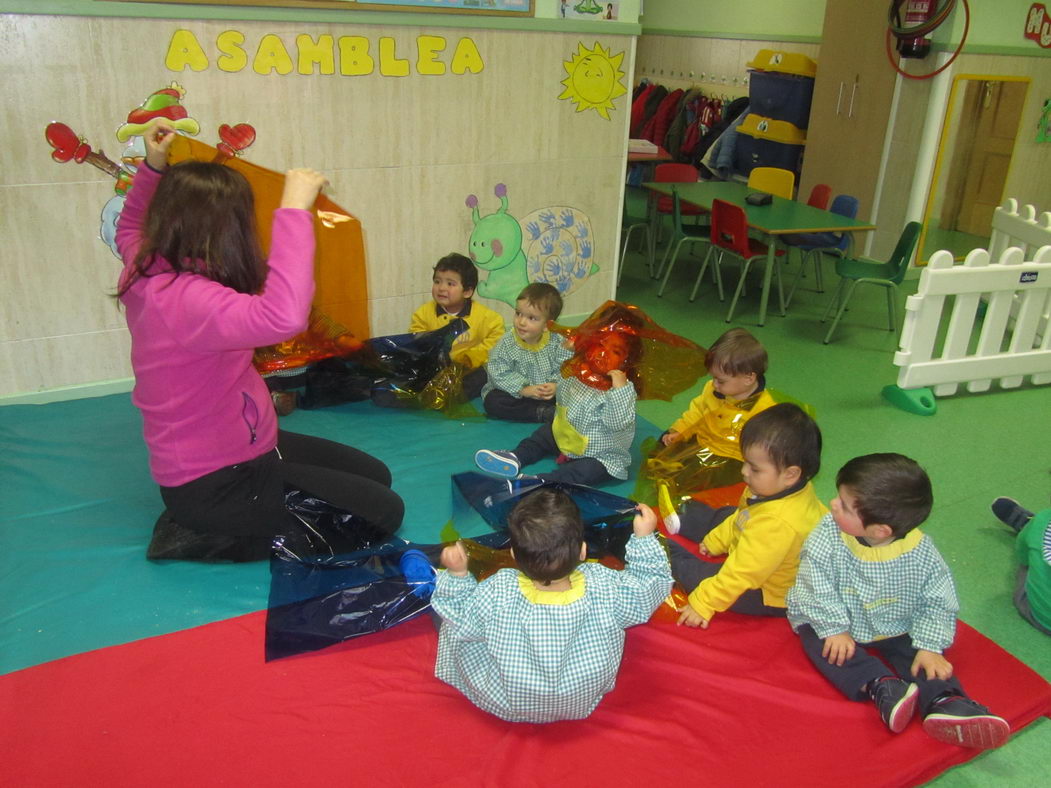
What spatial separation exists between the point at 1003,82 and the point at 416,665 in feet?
25.2

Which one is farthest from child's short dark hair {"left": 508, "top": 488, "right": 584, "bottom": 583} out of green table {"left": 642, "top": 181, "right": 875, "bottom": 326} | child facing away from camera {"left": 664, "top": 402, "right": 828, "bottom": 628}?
green table {"left": 642, "top": 181, "right": 875, "bottom": 326}

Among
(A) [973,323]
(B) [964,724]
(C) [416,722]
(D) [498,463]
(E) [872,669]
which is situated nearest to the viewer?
(B) [964,724]

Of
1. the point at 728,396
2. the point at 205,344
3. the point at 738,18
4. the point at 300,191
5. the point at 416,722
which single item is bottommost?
the point at 416,722

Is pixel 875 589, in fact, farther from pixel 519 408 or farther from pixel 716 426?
pixel 519 408

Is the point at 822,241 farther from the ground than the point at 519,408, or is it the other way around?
the point at 822,241

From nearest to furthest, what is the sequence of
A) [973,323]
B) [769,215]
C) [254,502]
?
[254,502] → [973,323] → [769,215]

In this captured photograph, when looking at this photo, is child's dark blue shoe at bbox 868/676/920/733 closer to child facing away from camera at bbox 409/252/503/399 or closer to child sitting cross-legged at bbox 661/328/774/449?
child sitting cross-legged at bbox 661/328/774/449

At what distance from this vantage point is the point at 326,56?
4.07 meters

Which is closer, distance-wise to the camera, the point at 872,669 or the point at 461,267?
the point at 872,669

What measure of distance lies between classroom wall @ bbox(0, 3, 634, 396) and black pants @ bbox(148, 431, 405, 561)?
1.62 metres

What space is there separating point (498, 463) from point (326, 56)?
7.09 ft

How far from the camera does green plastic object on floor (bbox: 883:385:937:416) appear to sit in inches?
175

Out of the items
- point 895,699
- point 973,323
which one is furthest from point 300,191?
point 973,323

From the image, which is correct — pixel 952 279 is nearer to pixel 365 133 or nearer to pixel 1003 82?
pixel 365 133
